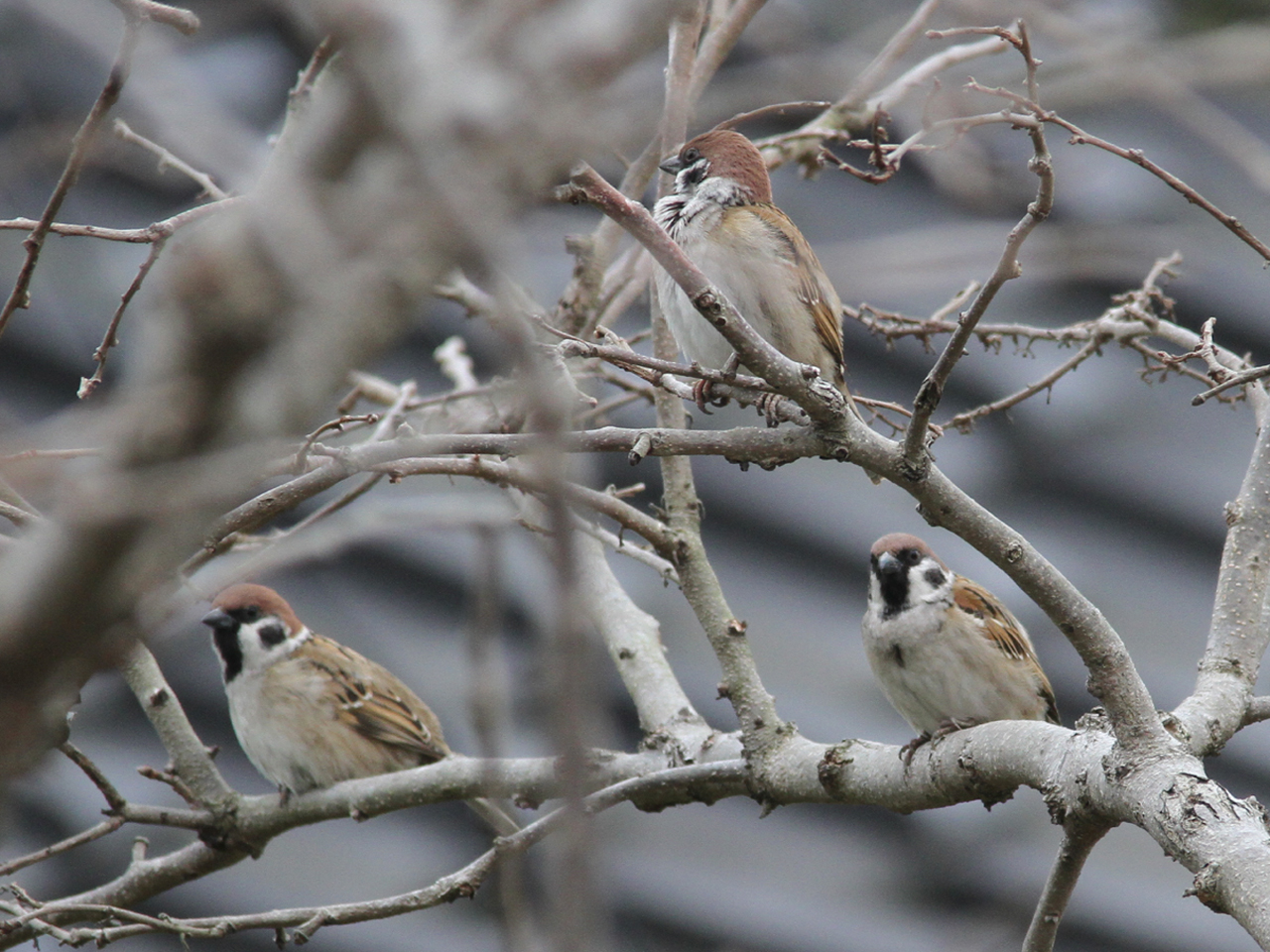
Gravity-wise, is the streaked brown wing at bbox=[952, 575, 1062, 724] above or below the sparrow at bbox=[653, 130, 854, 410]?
below

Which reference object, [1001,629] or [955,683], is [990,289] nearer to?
[955,683]

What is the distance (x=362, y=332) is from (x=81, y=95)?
542 cm

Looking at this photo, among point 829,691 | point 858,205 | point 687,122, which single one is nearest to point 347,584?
point 829,691

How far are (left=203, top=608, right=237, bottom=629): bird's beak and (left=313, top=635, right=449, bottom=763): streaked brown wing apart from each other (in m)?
0.29

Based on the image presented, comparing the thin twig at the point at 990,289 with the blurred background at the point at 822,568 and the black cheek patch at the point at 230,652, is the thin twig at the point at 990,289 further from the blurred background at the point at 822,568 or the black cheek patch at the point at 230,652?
the black cheek patch at the point at 230,652

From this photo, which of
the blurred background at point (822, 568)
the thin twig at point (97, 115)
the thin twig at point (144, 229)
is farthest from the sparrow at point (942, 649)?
the thin twig at point (97, 115)

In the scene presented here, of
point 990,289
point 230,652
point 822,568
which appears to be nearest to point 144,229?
point 990,289

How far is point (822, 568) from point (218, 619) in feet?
10.7

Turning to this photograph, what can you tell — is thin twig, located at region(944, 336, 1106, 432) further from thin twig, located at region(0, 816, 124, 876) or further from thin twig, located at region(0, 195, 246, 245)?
thin twig, located at region(0, 816, 124, 876)

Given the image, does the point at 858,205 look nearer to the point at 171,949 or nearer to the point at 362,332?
the point at 171,949

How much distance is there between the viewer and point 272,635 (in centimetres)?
441

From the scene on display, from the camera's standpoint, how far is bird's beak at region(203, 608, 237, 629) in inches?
170

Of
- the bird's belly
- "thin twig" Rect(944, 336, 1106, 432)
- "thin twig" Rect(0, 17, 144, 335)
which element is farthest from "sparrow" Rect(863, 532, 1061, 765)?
"thin twig" Rect(0, 17, 144, 335)

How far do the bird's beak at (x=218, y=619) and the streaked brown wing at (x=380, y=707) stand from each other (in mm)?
290
